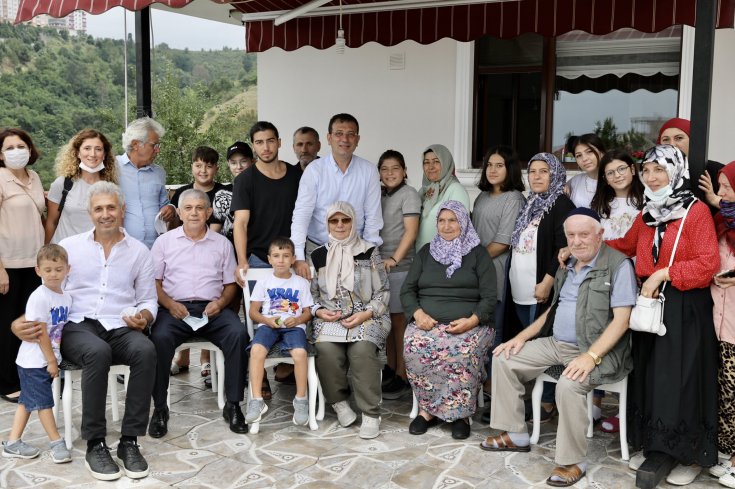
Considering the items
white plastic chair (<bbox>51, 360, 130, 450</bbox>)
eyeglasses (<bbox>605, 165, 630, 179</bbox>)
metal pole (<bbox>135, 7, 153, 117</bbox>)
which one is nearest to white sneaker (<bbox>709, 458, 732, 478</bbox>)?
eyeglasses (<bbox>605, 165, 630, 179</bbox>)

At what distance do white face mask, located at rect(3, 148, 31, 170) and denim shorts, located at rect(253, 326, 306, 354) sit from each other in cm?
183

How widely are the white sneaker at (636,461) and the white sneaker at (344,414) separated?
1.60 m

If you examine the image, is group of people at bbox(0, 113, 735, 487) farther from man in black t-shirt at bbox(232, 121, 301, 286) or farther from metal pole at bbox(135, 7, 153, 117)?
metal pole at bbox(135, 7, 153, 117)

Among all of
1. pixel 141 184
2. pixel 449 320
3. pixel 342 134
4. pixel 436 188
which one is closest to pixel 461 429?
pixel 449 320

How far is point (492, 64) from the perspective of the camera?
23.2 ft

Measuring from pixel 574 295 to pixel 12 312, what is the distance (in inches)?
140

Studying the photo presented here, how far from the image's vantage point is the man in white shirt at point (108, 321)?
382 centimetres

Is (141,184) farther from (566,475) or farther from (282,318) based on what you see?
(566,475)

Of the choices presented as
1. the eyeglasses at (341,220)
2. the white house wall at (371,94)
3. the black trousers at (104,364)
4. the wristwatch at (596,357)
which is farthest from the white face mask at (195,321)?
the white house wall at (371,94)

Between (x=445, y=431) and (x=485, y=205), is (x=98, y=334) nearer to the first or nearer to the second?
(x=445, y=431)

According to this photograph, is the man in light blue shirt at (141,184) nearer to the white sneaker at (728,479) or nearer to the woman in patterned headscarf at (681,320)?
the woman in patterned headscarf at (681,320)

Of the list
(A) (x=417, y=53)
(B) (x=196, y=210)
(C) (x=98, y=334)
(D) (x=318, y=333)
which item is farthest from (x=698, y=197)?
(A) (x=417, y=53)

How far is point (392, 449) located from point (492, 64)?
4330mm

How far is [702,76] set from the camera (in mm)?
3594
